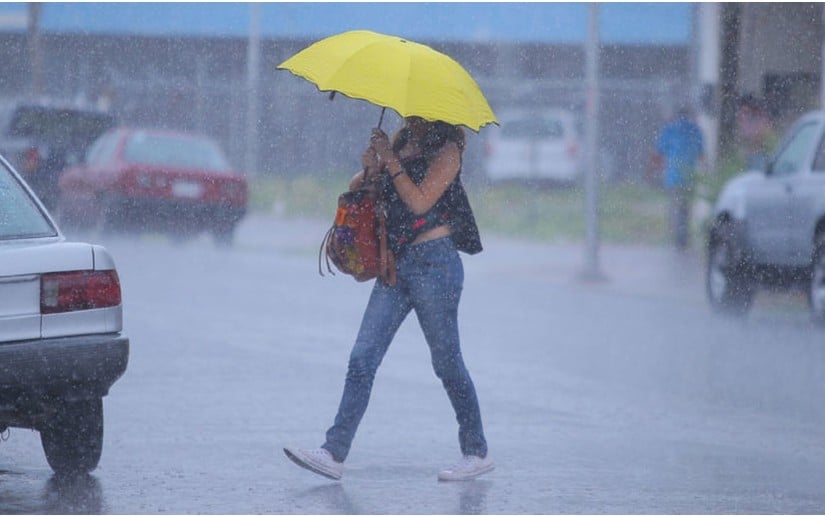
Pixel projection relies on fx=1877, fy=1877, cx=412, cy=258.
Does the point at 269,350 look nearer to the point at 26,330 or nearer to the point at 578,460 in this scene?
the point at 578,460

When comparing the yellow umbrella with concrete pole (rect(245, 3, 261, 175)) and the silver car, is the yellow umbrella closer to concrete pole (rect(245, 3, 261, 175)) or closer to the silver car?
the silver car

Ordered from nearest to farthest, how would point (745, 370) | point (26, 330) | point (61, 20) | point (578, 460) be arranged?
point (26, 330), point (578, 460), point (745, 370), point (61, 20)

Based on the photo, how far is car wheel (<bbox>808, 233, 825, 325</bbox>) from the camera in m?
13.6

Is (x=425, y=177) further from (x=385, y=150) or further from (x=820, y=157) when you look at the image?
(x=820, y=157)

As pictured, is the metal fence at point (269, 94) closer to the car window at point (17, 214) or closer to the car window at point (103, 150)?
the car window at point (103, 150)

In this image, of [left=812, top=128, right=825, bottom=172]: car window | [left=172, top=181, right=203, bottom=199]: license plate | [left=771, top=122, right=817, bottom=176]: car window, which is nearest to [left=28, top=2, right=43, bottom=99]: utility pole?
[left=172, top=181, right=203, bottom=199]: license plate

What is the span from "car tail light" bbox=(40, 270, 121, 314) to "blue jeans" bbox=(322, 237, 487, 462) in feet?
3.18

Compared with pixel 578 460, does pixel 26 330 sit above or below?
above

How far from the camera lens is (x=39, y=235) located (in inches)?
272

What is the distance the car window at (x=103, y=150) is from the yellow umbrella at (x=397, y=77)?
1397 cm

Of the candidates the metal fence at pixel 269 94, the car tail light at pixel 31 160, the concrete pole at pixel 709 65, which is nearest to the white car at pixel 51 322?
the car tail light at pixel 31 160

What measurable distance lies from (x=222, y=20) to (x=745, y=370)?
60.6 ft

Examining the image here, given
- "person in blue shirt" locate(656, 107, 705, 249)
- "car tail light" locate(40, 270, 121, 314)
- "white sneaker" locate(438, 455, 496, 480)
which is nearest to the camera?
"car tail light" locate(40, 270, 121, 314)

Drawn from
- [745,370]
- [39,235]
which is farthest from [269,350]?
[39,235]
